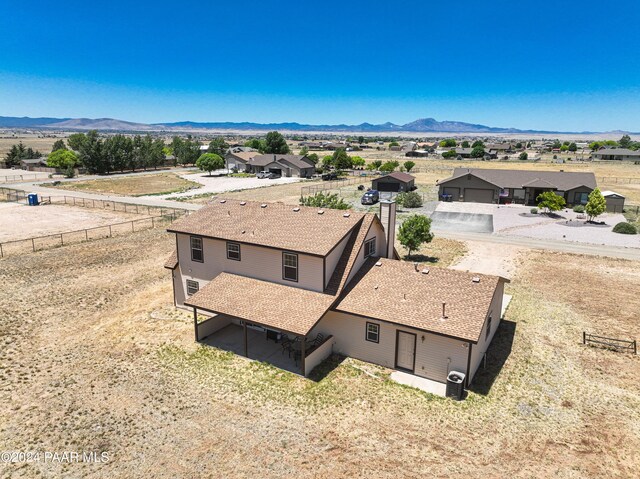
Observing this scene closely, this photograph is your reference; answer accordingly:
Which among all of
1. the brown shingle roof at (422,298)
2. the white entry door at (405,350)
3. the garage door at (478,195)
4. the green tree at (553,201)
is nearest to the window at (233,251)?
the brown shingle roof at (422,298)

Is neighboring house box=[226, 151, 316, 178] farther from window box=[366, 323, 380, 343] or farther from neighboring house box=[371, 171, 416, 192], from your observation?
window box=[366, 323, 380, 343]

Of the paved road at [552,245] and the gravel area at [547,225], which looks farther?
the gravel area at [547,225]

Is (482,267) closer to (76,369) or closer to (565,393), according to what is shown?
(565,393)

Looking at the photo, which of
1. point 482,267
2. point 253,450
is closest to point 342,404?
point 253,450

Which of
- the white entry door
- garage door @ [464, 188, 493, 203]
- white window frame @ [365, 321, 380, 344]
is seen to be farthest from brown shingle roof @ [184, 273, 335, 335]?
garage door @ [464, 188, 493, 203]

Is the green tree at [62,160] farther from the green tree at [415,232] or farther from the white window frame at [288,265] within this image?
the white window frame at [288,265]

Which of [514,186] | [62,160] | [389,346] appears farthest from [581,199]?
[62,160]

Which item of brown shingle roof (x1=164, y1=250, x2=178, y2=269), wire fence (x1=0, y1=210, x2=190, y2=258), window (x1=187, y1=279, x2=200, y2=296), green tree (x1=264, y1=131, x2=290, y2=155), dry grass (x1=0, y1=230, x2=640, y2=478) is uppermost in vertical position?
green tree (x1=264, y1=131, x2=290, y2=155)

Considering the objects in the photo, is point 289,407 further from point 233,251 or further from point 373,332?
point 233,251
